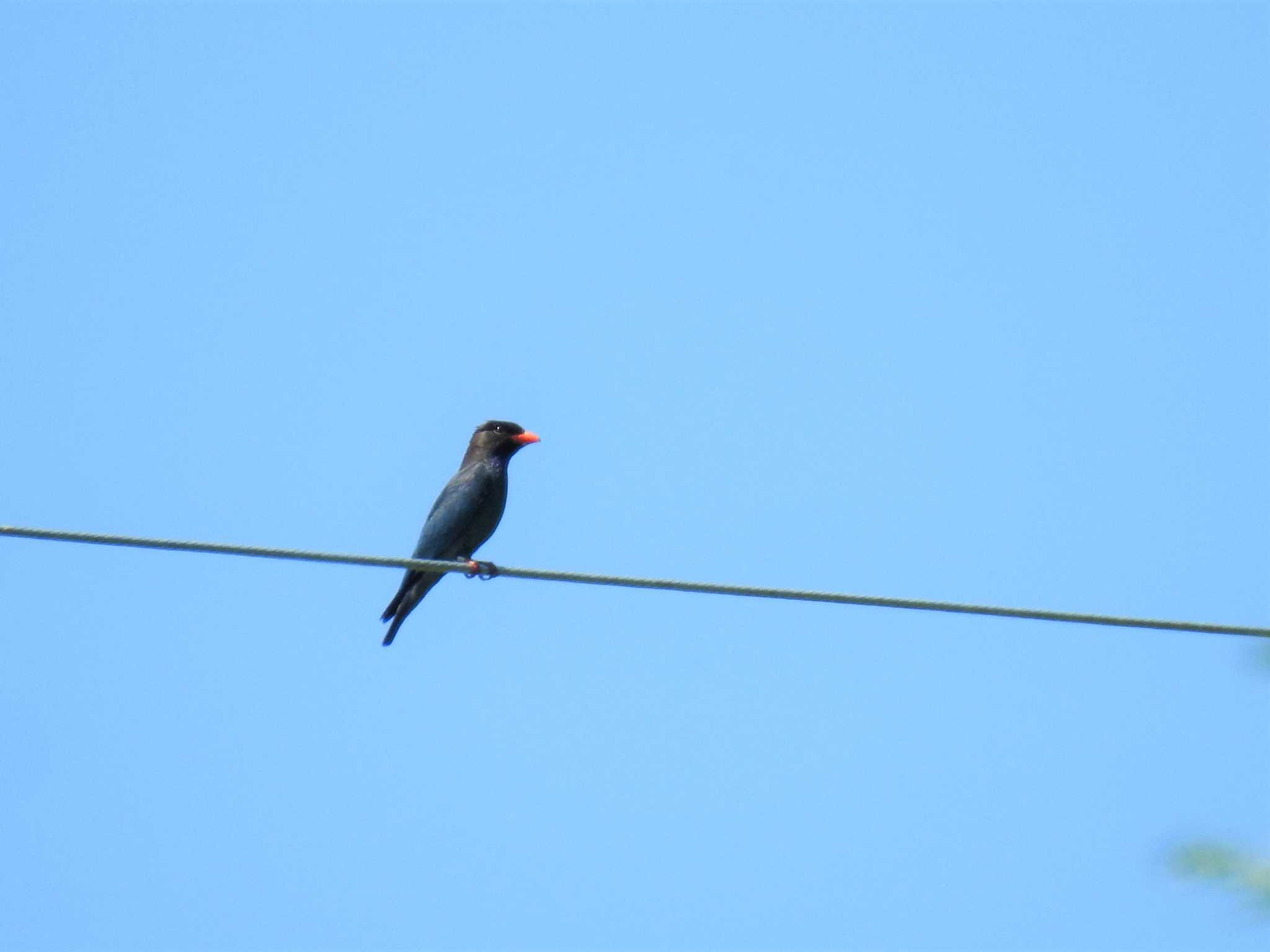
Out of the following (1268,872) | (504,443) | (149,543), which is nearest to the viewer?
(1268,872)

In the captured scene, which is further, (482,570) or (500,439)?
(500,439)

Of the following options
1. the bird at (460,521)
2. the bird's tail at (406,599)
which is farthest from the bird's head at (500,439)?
the bird's tail at (406,599)

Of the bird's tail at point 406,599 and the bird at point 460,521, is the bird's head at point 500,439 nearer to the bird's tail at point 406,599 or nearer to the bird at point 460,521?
the bird at point 460,521

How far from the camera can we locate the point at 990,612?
5.57m

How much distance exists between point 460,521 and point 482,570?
1.33 m

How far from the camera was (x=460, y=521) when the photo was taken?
33.2ft

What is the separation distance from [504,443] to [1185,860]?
805 cm

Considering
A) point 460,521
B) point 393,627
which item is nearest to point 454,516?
point 460,521

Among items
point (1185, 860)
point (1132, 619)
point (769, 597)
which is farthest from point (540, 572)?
point (1185, 860)

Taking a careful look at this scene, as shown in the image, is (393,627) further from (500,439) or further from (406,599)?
(500,439)

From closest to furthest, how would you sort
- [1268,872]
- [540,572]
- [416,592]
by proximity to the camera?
[1268,872] < [540,572] < [416,592]

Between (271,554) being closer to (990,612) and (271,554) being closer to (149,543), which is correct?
(149,543)

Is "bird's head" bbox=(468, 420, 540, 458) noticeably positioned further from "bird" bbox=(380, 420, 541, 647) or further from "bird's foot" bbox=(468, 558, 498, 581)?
"bird's foot" bbox=(468, 558, 498, 581)

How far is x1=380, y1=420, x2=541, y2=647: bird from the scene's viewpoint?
386 inches
